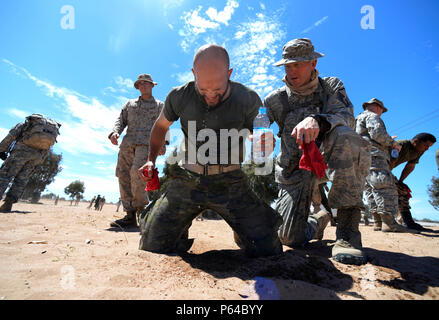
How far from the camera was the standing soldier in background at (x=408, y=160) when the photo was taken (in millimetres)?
5449

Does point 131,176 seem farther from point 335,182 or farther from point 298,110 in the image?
point 335,182

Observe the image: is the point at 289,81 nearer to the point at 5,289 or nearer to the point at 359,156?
the point at 359,156

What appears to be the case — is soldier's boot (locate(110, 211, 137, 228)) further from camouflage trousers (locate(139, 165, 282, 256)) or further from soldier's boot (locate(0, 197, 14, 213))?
soldier's boot (locate(0, 197, 14, 213))

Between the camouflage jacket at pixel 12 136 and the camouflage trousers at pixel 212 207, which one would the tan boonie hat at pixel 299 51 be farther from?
the camouflage jacket at pixel 12 136

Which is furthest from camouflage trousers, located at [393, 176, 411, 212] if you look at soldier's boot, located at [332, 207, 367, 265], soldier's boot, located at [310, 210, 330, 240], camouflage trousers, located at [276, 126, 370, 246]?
soldier's boot, located at [332, 207, 367, 265]

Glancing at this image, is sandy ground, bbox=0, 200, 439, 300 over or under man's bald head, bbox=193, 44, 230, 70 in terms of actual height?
under

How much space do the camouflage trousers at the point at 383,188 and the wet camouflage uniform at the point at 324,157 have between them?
2625 mm

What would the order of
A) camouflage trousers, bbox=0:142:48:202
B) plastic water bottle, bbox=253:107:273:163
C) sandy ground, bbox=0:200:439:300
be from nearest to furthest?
sandy ground, bbox=0:200:439:300 < plastic water bottle, bbox=253:107:273:163 < camouflage trousers, bbox=0:142:48:202

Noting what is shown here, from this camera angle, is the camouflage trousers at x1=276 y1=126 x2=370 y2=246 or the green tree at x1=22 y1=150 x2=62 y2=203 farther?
the green tree at x1=22 y1=150 x2=62 y2=203

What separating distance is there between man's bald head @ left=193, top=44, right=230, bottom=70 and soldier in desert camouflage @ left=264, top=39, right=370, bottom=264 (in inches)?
33.2

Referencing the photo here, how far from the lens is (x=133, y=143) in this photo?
4.35 m

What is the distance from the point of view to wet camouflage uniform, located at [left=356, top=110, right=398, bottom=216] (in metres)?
4.45

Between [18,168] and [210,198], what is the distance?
551 centimetres

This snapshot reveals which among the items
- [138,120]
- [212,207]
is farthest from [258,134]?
[138,120]
